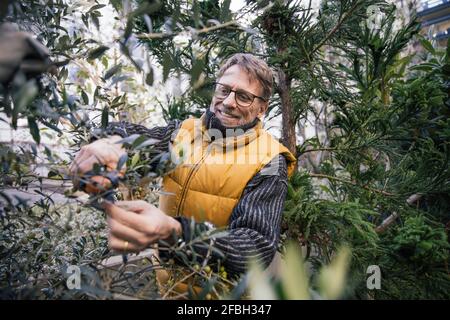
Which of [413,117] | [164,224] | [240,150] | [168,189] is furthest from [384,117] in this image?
[164,224]

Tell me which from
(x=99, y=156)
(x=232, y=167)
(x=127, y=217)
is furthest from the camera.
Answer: (x=232, y=167)

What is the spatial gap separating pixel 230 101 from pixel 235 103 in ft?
0.07

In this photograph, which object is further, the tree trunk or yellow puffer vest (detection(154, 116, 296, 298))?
the tree trunk

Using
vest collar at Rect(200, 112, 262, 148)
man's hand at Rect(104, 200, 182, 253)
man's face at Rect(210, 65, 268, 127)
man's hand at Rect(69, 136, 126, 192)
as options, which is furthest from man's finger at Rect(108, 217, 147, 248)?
man's face at Rect(210, 65, 268, 127)

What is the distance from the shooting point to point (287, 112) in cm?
178

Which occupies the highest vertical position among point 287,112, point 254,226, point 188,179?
point 287,112

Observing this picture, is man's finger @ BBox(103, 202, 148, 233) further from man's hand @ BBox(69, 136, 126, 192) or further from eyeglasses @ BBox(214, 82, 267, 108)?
eyeglasses @ BBox(214, 82, 267, 108)

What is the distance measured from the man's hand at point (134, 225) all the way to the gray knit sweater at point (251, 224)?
2.3 inches

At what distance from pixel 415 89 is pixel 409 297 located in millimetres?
941

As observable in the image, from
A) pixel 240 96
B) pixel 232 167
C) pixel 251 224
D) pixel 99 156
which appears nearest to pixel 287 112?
pixel 240 96

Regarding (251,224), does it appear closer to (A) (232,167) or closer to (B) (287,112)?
(A) (232,167)

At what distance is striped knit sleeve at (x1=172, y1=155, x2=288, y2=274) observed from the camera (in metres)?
0.82

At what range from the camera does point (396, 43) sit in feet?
4.88
